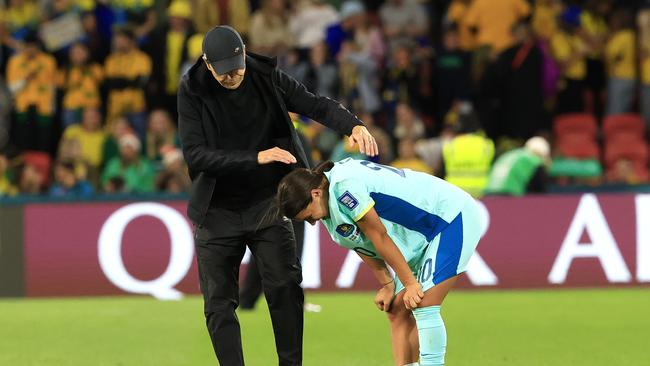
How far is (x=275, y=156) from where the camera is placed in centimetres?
738

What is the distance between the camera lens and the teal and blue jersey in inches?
278

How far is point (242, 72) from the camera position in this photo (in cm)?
757

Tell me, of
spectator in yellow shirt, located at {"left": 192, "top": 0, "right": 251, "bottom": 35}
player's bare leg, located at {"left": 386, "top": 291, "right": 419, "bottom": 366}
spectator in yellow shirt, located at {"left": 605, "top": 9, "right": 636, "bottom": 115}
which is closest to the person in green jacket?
spectator in yellow shirt, located at {"left": 605, "top": 9, "right": 636, "bottom": 115}

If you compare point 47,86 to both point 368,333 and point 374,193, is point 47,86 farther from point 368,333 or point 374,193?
point 374,193

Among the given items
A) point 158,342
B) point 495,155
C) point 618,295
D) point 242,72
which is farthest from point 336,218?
point 495,155

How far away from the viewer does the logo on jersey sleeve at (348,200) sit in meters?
7.01

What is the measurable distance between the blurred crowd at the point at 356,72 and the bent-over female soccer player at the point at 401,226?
9448 mm

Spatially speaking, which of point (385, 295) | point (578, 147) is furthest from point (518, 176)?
point (385, 295)

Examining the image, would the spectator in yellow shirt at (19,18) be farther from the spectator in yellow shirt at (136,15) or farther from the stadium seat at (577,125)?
the stadium seat at (577,125)

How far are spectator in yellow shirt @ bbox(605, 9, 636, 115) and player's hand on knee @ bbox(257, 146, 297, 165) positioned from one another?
11.6 m

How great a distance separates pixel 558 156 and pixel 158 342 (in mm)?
8437

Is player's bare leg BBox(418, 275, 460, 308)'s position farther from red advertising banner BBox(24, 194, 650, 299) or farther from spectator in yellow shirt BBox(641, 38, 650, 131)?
spectator in yellow shirt BBox(641, 38, 650, 131)

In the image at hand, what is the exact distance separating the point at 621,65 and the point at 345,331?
8.14m

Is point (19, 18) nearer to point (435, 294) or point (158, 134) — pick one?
point (158, 134)
